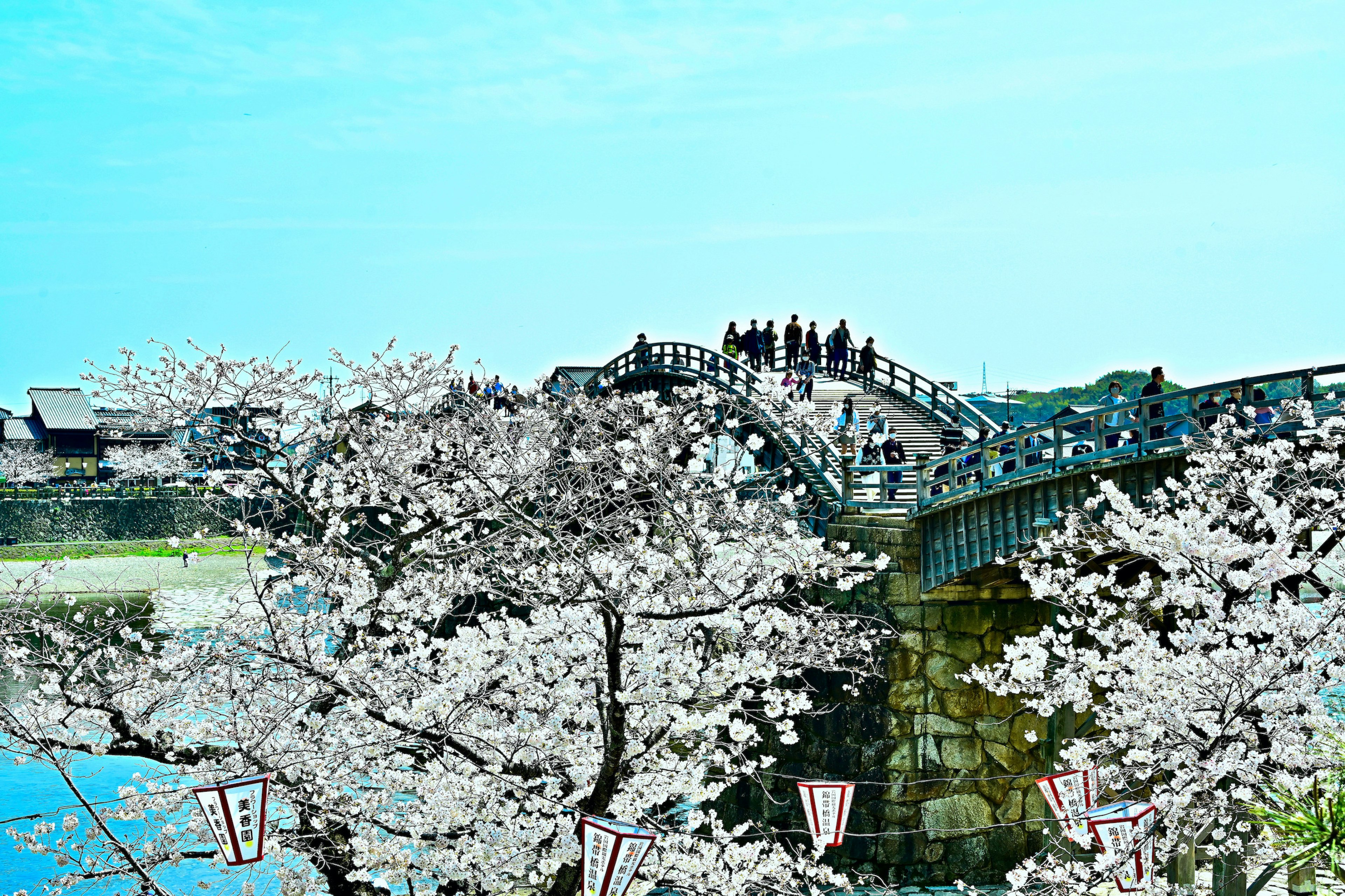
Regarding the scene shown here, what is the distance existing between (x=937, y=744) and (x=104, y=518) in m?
54.8

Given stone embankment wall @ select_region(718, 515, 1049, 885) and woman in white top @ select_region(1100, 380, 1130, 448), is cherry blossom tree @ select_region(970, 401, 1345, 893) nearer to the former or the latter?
woman in white top @ select_region(1100, 380, 1130, 448)

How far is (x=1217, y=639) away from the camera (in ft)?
32.2

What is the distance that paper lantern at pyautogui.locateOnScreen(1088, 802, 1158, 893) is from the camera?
8.78 meters

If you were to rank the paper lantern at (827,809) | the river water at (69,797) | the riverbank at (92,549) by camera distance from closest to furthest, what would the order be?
the paper lantern at (827,809), the river water at (69,797), the riverbank at (92,549)

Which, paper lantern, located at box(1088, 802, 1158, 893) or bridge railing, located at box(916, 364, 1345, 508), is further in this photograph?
bridge railing, located at box(916, 364, 1345, 508)

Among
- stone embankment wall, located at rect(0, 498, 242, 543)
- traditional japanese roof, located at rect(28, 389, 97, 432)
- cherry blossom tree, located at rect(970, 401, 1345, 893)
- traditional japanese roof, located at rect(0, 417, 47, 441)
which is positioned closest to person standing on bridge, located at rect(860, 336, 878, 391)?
cherry blossom tree, located at rect(970, 401, 1345, 893)

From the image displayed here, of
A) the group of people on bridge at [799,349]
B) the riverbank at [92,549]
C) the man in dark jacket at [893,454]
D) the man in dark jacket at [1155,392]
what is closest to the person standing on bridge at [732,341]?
the group of people on bridge at [799,349]

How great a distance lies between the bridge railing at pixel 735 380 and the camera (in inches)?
765

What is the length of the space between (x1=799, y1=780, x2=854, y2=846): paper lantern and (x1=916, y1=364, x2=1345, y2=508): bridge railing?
15.5 ft

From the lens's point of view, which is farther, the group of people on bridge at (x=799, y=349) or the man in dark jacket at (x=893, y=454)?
the group of people on bridge at (x=799, y=349)

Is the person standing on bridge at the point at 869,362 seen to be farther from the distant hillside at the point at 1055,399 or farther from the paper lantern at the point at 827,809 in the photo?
the distant hillside at the point at 1055,399

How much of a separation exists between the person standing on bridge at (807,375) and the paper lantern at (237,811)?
17914 millimetres

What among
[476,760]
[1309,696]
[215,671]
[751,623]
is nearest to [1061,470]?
[751,623]

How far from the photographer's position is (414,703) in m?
9.36
